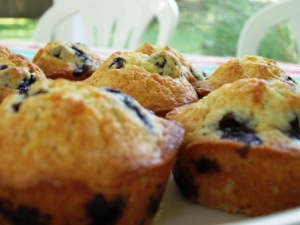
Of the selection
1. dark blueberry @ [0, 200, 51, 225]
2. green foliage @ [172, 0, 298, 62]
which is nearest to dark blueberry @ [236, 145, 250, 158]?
dark blueberry @ [0, 200, 51, 225]

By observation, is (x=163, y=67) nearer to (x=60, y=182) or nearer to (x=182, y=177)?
(x=182, y=177)

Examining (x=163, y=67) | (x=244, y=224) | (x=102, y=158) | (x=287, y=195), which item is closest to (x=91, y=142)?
(x=102, y=158)

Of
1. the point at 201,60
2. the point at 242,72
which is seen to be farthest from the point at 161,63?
the point at 201,60

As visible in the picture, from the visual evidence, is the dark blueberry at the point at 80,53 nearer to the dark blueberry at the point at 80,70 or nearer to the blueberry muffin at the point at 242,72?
the dark blueberry at the point at 80,70

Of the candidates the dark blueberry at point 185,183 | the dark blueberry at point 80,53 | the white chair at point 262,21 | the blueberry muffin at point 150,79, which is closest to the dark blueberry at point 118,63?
the blueberry muffin at point 150,79

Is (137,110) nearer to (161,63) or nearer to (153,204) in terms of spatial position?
(153,204)
